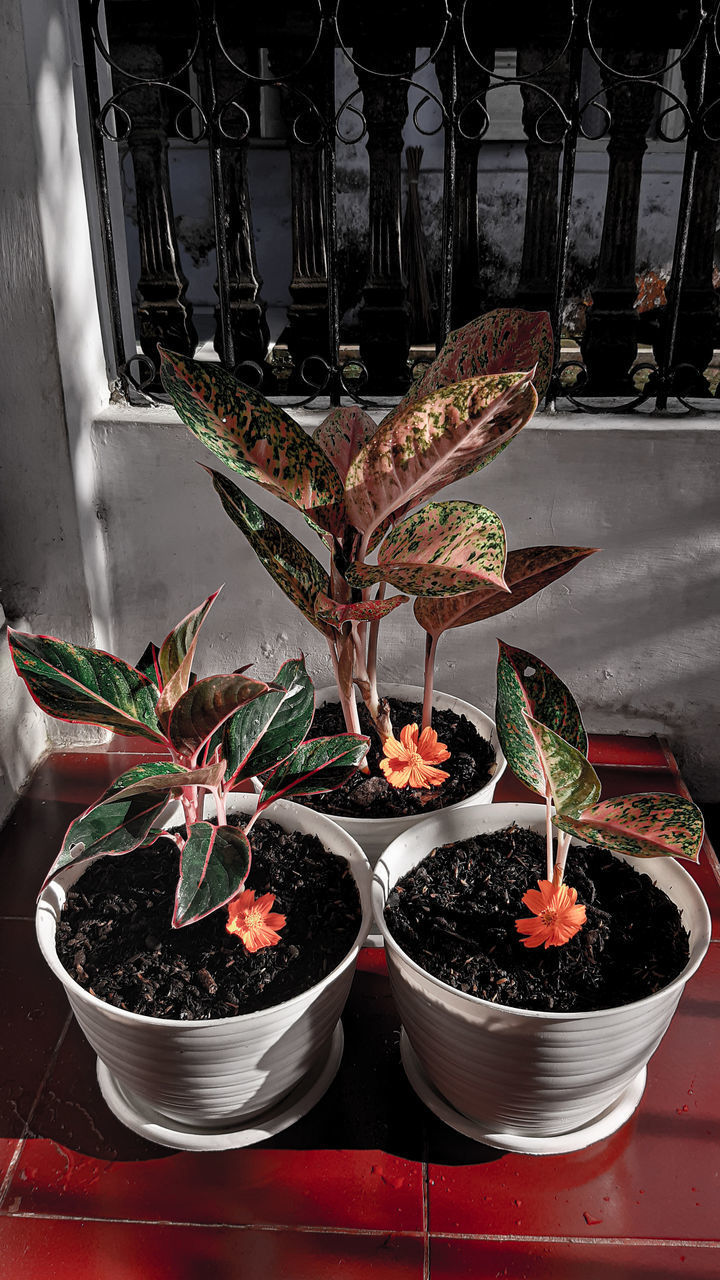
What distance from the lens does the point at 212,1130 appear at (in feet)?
3.55

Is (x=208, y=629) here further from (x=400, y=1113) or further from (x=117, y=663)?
(x=400, y=1113)

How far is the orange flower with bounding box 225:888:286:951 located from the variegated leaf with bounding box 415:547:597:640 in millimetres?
403

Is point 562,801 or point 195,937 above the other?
point 562,801

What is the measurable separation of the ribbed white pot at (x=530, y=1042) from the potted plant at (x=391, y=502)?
10.4 inches

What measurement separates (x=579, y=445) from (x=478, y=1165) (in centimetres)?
109

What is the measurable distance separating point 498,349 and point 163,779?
60 centimetres

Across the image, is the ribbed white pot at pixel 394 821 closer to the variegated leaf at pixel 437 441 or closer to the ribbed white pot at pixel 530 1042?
the ribbed white pot at pixel 530 1042

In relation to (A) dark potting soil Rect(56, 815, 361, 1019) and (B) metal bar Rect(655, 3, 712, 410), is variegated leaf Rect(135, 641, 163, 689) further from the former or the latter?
(B) metal bar Rect(655, 3, 712, 410)

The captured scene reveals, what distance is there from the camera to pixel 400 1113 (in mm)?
1129

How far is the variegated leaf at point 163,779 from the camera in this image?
35.0 inches

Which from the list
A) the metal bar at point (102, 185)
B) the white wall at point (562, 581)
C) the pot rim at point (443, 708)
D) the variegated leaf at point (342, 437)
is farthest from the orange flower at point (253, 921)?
the metal bar at point (102, 185)

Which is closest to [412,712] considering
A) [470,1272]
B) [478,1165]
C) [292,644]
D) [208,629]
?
[292,644]

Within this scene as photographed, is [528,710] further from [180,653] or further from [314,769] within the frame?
[180,653]

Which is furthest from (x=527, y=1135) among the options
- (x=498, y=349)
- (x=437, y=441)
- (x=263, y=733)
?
(x=498, y=349)
